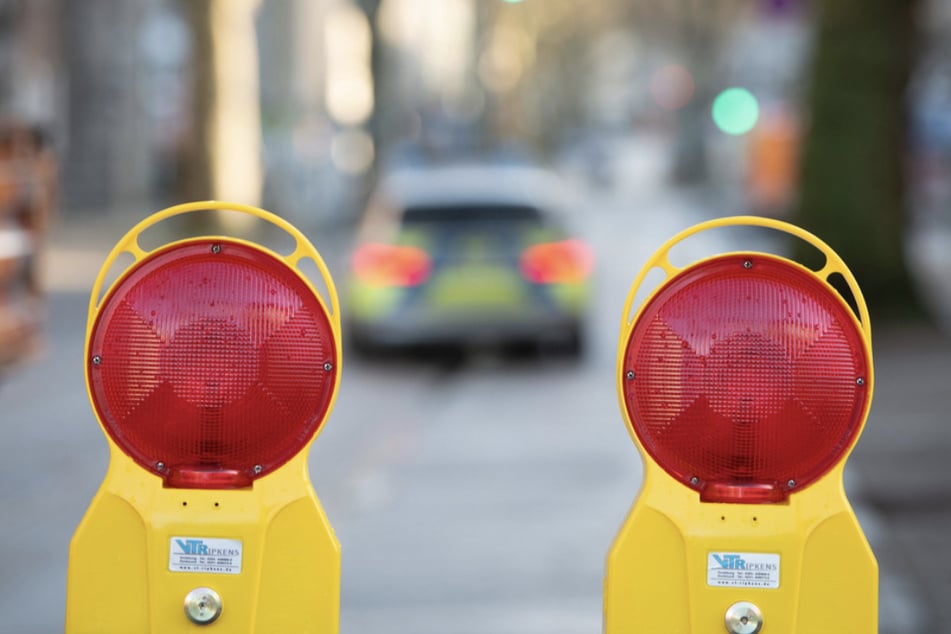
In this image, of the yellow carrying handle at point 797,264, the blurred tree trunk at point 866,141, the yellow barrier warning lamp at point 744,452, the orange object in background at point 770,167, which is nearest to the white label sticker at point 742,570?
the yellow barrier warning lamp at point 744,452

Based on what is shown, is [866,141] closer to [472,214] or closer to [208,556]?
[472,214]

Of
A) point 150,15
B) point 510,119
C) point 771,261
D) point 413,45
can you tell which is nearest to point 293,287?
point 771,261

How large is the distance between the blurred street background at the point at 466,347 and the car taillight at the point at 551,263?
2.37 feet

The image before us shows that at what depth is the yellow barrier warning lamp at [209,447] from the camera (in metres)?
3.37

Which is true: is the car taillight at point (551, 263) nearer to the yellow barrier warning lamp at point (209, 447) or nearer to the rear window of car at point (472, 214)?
the rear window of car at point (472, 214)

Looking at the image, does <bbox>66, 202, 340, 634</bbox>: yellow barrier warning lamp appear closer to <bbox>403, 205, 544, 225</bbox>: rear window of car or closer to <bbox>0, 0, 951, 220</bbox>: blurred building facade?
<bbox>0, 0, 951, 220</bbox>: blurred building facade

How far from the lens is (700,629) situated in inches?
132

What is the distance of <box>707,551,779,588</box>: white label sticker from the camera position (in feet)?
10.9

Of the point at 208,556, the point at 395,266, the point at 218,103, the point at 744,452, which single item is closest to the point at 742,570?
the point at 744,452

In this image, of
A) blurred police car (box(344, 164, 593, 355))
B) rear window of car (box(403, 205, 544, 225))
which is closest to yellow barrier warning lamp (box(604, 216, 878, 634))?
blurred police car (box(344, 164, 593, 355))

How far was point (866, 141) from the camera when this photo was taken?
46.9ft

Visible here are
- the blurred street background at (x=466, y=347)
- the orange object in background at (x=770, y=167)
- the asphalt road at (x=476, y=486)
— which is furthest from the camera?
the orange object in background at (x=770, y=167)

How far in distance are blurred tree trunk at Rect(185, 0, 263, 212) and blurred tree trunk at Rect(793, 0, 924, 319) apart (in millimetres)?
10584

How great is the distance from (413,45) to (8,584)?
67.3 metres
